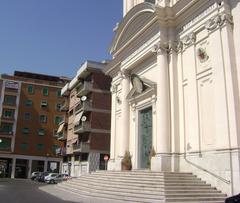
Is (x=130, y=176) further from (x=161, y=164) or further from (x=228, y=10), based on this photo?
(x=228, y=10)

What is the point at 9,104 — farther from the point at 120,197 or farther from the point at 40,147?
the point at 120,197

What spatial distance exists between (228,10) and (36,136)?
2004 inches

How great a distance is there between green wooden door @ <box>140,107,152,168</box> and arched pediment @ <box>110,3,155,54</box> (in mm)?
5774

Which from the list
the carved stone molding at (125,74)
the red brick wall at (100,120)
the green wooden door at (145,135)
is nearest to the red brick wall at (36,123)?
the red brick wall at (100,120)

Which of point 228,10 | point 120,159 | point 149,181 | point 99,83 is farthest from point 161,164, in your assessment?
point 99,83

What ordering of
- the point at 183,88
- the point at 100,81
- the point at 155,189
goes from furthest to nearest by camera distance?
the point at 100,81
the point at 183,88
the point at 155,189

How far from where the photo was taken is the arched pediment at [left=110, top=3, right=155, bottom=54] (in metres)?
22.2

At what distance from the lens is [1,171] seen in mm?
57844

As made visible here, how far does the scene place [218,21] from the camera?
16.7 meters

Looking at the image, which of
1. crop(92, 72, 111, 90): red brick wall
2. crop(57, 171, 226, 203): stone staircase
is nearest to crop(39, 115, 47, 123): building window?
crop(92, 72, 111, 90): red brick wall

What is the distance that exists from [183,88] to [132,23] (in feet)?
25.2

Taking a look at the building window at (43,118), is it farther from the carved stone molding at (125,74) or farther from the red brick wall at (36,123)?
the carved stone molding at (125,74)

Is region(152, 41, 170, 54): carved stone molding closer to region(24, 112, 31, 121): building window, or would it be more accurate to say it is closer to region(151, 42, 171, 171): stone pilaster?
region(151, 42, 171, 171): stone pilaster

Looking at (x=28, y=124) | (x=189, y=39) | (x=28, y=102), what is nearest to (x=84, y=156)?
(x=28, y=124)
